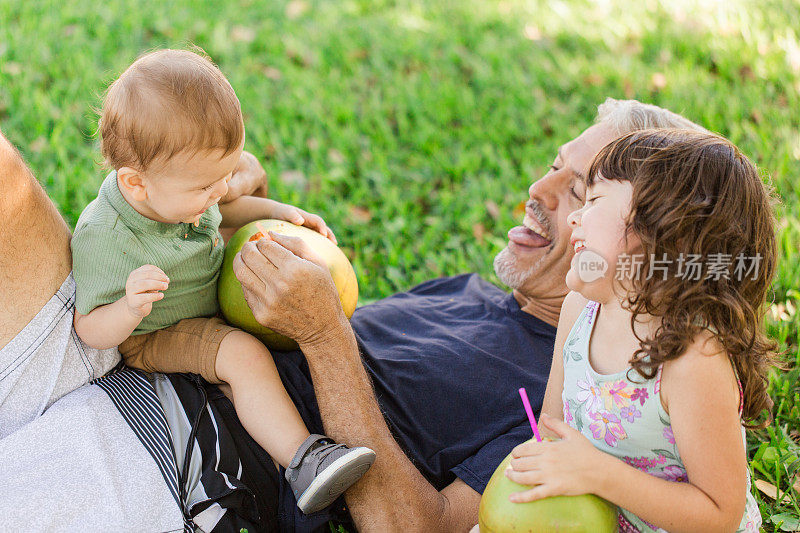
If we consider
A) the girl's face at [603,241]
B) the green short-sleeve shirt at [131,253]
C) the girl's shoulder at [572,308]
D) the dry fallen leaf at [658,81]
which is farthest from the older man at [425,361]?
the dry fallen leaf at [658,81]

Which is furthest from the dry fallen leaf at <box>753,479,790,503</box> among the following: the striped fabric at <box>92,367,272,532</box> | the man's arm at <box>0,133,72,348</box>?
the man's arm at <box>0,133,72,348</box>

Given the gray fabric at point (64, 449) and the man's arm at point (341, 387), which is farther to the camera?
the man's arm at point (341, 387)

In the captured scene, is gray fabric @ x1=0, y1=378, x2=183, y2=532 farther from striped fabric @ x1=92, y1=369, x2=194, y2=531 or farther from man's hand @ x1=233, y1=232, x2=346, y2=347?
man's hand @ x1=233, y1=232, x2=346, y2=347

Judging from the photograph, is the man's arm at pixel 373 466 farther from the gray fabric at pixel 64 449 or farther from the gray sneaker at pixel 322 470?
the gray fabric at pixel 64 449

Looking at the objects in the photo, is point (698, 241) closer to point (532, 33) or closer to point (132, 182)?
point (132, 182)

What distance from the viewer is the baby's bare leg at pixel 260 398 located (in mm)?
2367

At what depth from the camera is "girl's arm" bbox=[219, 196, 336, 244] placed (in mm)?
2791

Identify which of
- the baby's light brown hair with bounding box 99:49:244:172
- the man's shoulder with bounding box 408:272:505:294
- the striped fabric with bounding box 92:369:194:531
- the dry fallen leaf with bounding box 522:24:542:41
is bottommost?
the man's shoulder with bounding box 408:272:505:294

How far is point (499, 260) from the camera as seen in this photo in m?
3.24

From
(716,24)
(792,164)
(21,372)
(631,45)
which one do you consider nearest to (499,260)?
(21,372)

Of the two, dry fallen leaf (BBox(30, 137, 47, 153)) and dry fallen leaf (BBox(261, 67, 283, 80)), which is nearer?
dry fallen leaf (BBox(30, 137, 47, 153))

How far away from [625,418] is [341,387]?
958mm

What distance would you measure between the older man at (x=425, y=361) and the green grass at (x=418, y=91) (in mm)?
1040

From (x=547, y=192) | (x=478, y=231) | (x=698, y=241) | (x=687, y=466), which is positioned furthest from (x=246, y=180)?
(x=687, y=466)
